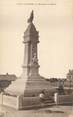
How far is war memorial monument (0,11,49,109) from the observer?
1524cm

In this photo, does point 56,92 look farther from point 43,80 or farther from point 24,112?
point 24,112

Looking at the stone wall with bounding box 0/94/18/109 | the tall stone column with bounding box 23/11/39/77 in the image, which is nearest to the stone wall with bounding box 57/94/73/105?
the tall stone column with bounding box 23/11/39/77

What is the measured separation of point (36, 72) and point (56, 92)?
162 cm

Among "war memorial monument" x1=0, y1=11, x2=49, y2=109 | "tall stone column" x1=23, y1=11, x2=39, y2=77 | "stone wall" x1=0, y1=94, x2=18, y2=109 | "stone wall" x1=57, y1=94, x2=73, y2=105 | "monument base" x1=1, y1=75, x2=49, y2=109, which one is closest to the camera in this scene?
"monument base" x1=1, y1=75, x2=49, y2=109

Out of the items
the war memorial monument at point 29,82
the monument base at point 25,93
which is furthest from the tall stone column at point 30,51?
the monument base at point 25,93

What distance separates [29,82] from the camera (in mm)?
17016

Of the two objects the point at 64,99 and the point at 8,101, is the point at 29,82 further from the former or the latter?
the point at 64,99

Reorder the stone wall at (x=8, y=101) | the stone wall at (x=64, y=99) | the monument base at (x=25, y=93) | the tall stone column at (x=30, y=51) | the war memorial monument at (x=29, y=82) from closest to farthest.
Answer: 1. the monument base at (x=25, y=93)
2. the stone wall at (x=8, y=101)
3. the war memorial monument at (x=29, y=82)
4. the stone wall at (x=64, y=99)
5. the tall stone column at (x=30, y=51)

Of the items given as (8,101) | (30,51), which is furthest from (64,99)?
(30,51)

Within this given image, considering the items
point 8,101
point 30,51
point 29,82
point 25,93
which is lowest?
point 8,101

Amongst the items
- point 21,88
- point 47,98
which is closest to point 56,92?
point 47,98

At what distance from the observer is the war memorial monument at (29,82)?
15244mm

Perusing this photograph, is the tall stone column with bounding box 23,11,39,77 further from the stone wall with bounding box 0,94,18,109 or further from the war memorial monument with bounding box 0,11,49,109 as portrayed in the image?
the stone wall with bounding box 0,94,18,109

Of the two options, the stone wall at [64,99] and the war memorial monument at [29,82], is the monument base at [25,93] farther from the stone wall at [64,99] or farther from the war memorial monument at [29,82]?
the stone wall at [64,99]
